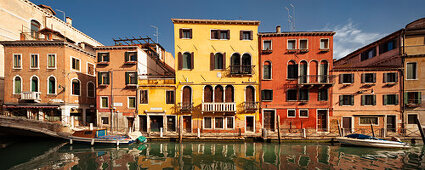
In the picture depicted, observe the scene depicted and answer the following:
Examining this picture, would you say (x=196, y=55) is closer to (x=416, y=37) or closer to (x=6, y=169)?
(x=6, y=169)

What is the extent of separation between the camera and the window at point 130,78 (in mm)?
18219

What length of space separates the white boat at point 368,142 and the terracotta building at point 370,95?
2290mm

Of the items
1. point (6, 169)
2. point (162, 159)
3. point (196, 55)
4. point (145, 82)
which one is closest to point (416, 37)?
point (196, 55)

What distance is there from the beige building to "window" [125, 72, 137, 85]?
47.8 feet

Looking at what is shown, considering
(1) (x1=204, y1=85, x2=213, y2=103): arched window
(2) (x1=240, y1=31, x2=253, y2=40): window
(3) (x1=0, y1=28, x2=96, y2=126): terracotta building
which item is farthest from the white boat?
(3) (x1=0, y1=28, x2=96, y2=126): terracotta building

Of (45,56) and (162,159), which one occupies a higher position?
(45,56)

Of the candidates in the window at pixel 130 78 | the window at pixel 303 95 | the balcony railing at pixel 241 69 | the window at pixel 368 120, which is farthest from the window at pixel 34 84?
the window at pixel 368 120

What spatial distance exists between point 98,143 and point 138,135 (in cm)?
A: 399

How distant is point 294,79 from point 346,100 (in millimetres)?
6341

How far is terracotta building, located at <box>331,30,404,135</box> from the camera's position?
17766 mm

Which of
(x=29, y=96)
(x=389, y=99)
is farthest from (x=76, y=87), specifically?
(x=389, y=99)

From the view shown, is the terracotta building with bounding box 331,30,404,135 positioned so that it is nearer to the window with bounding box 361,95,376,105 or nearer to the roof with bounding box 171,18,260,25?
the window with bounding box 361,95,376,105

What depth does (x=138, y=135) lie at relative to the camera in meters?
16.5

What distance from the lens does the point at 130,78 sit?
1841cm
